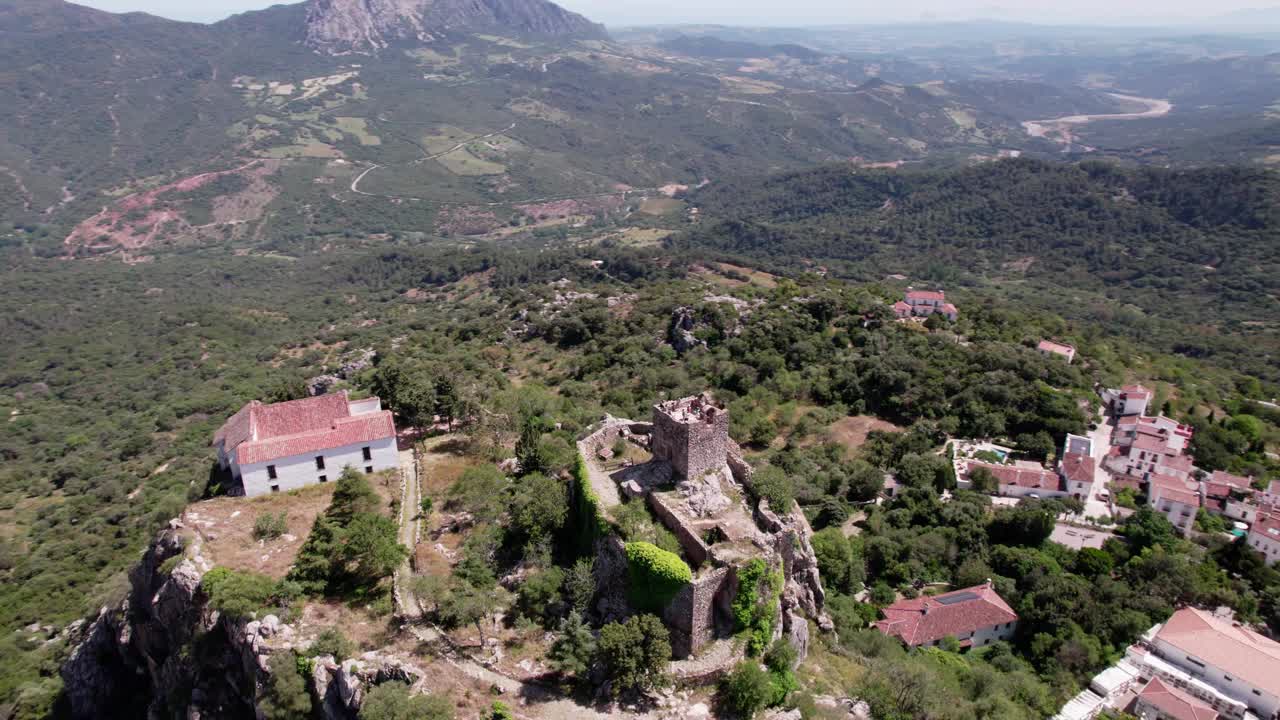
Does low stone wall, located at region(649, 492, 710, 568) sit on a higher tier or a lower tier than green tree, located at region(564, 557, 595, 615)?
higher

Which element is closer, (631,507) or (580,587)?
(580,587)

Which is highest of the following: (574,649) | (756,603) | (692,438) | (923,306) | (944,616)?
(692,438)

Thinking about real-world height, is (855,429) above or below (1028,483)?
below

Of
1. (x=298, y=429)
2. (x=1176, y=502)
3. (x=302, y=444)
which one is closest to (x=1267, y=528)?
(x=1176, y=502)

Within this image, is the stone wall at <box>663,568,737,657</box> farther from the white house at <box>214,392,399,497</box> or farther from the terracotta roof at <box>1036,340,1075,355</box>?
the terracotta roof at <box>1036,340,1075,355</box>

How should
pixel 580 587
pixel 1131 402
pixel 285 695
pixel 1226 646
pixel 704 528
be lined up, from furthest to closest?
pixel 1131 402, pixel 1226 646, pixel 704 528, pixel 580 587, pixel 285 695

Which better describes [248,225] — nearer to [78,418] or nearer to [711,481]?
[78,418]

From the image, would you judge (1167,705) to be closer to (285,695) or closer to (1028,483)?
(1028,483)

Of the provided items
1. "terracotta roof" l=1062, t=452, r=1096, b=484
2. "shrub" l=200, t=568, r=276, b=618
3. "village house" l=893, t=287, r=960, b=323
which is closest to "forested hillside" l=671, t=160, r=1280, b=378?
"village house" l=893, t=287, r=960, b=323
